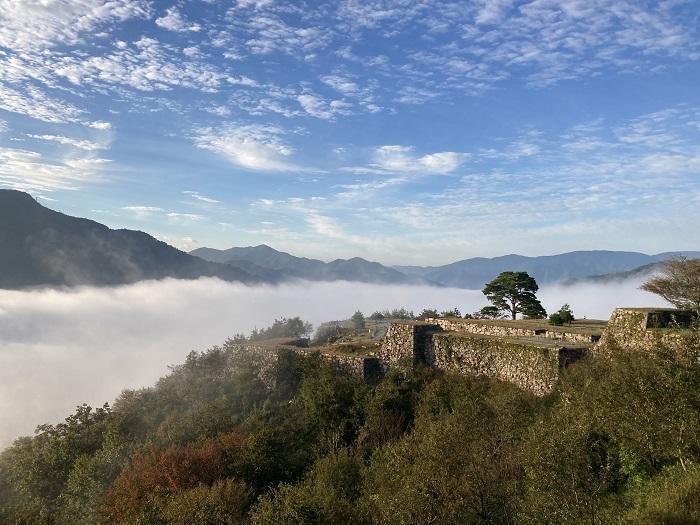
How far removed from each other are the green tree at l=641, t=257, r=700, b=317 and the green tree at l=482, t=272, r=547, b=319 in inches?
759

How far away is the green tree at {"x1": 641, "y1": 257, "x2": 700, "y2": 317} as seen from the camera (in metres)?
29.2

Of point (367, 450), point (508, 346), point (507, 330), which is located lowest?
point (367, 450)

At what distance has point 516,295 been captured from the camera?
51.3 metres

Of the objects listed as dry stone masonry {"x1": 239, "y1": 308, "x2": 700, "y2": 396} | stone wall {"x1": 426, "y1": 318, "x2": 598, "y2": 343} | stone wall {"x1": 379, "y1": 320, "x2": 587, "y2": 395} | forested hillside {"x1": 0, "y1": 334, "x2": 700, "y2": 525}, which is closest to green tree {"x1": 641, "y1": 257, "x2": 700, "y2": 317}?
dry stone masonry {"x1": 239, "y1": 308, "x2": 700, "y2": 396}

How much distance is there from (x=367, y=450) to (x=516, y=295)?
29333 millimetres

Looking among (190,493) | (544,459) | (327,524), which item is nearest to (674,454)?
(544,459)

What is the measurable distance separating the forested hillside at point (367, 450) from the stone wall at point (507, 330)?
15.1 feet

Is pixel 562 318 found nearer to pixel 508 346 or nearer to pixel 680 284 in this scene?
pixel 680 284

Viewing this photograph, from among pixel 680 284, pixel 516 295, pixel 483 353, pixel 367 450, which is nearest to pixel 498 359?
pixel 483 353

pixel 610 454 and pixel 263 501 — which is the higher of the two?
pixel 610 454

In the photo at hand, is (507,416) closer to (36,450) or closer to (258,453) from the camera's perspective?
(258,453)

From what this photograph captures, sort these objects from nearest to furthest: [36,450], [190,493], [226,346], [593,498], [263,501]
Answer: [593,498] < [263,501] < [190,493] < [36,450] < [226,346]

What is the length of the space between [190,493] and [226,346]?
869 inches

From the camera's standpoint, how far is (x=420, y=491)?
16109mm
